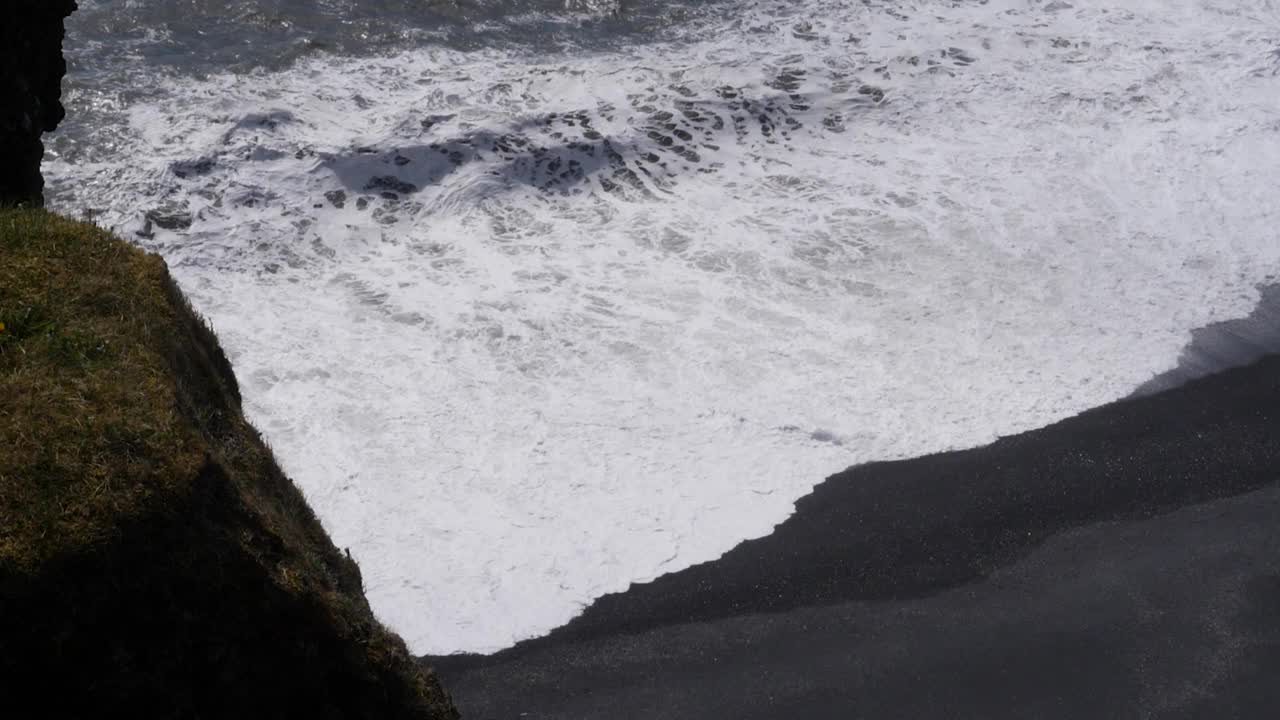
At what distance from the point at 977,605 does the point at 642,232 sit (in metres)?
8.06

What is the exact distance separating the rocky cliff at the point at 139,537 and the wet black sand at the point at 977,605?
3350 mm

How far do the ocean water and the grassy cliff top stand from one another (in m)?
4.78

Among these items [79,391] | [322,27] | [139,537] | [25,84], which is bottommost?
[322,27]

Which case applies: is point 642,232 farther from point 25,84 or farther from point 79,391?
point 79,391

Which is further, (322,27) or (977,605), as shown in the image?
(322,27)

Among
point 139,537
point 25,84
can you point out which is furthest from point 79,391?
point 25,84

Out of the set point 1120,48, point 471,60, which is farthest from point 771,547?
point 1120,48

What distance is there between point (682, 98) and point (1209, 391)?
9.98m

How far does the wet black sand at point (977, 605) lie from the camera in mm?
10086

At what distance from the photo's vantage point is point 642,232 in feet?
56.8

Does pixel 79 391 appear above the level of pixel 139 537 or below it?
above

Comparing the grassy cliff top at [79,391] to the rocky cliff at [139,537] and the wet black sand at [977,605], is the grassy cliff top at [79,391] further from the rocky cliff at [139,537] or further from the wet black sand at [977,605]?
the wet black sand at [977,605]

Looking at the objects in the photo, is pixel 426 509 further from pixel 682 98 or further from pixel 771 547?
pixel 682 98

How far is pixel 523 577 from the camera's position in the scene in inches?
449
